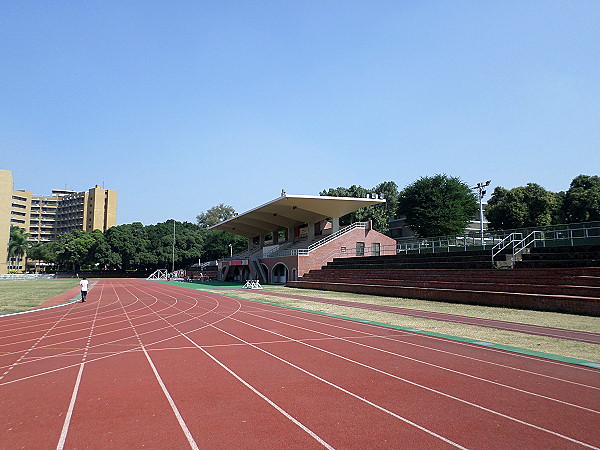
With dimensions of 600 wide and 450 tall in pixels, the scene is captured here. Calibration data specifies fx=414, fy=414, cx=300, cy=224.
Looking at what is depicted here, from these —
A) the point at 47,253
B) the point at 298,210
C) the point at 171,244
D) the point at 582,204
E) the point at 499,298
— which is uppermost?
the point at 582,204

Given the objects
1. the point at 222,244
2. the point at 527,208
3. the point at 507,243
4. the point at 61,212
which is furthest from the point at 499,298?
the point at 61,212

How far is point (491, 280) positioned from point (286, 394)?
17.3 meters

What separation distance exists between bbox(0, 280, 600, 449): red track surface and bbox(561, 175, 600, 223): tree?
50653 mm

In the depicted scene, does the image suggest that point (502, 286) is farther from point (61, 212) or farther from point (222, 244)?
point (61, 212)

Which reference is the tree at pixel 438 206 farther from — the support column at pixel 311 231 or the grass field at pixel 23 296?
the grass field at pixel 23 296

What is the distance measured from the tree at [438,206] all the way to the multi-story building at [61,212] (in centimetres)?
9198

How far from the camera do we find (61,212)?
123500 mm

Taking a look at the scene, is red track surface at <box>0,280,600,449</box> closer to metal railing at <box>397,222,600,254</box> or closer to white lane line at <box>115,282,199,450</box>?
white lane line at <box>115,282,199,450</box>

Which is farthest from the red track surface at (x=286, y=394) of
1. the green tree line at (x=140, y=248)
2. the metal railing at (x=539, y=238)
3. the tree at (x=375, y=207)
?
the green tree line at (x=140, y=248)

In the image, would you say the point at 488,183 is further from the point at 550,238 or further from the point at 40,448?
the point at 40,448

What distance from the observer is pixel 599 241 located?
68.0 feet

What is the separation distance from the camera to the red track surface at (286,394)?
4.54 meters

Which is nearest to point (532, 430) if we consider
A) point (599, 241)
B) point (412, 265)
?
point (599, 241)

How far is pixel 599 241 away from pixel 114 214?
11823 centimetres
